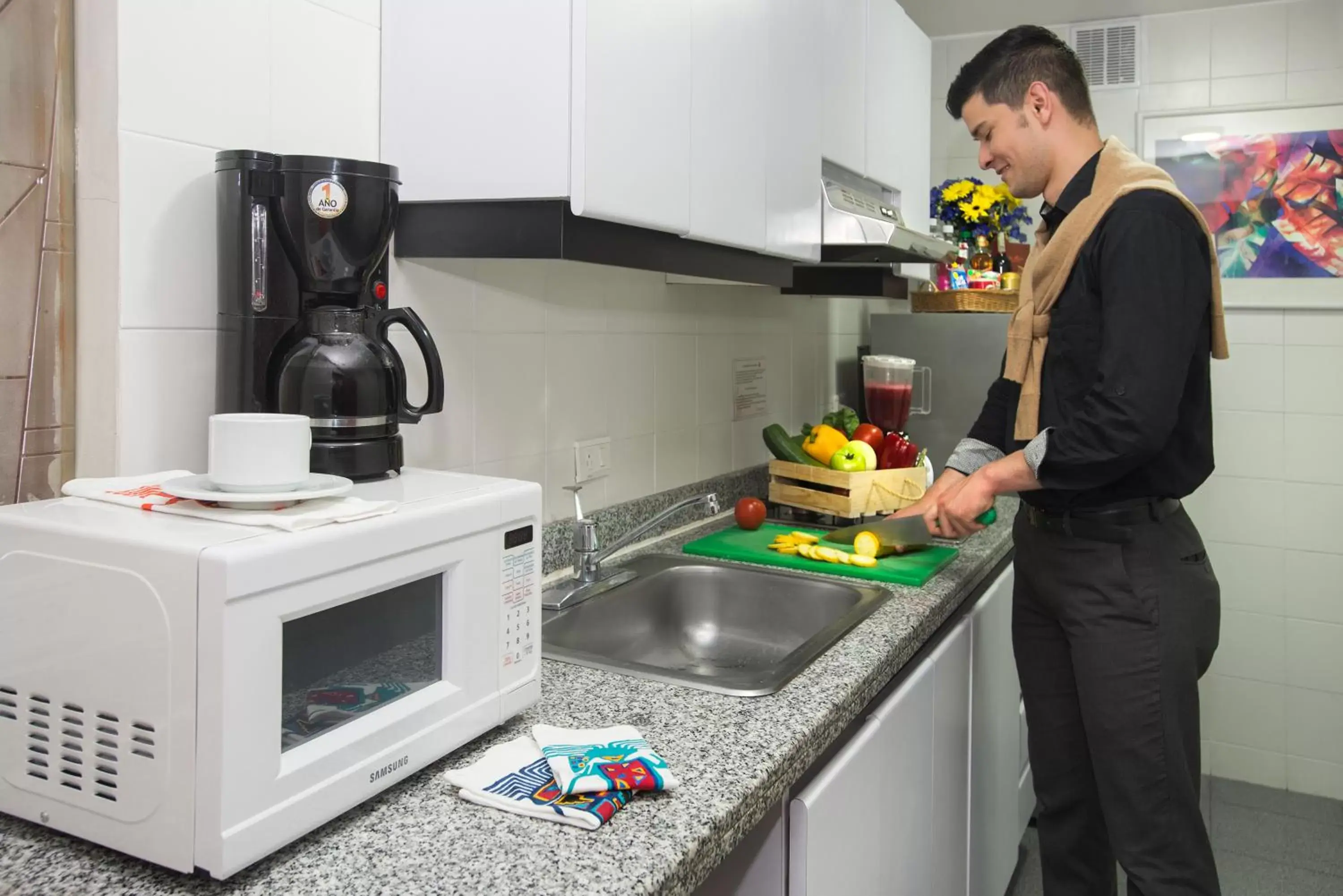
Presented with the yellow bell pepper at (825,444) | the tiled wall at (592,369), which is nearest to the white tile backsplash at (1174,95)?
the tiled wall at (592,369)

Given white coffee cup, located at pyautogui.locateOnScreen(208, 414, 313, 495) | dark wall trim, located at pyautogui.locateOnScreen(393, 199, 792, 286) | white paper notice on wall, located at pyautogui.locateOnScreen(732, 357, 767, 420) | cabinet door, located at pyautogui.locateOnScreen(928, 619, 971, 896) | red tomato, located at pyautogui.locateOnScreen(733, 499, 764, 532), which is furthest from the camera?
white paper notice on wall, located at pyautogui.locateOnScreen(732, 357, 767, 420)

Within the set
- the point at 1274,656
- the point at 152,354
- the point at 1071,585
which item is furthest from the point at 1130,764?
the point at 1274,656

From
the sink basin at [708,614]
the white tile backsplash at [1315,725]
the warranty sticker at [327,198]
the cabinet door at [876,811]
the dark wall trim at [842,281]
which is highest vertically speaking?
the dark wall trim at [842,281]

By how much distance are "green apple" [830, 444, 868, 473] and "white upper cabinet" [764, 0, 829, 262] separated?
50 centimetres

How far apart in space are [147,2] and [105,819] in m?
0.83

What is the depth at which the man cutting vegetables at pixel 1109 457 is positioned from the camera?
62.6 inches

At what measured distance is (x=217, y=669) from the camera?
735 millimetres

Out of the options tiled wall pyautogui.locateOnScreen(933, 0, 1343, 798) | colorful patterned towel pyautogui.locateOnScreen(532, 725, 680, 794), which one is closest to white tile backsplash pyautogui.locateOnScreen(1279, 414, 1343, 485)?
tiled wall pyautogui.locateOnScreen(933, 0, 1343, 798)

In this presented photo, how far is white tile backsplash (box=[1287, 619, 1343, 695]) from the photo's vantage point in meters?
3.17

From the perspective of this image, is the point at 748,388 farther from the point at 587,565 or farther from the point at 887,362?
the point at 587,565

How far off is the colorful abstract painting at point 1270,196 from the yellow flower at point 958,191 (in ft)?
2.14

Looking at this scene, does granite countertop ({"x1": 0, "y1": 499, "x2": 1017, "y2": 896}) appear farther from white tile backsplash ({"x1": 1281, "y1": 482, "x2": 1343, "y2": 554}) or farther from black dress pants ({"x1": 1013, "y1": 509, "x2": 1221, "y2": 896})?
white tile backsplash ({"x1": 1281, "y1": 482, "x2": 1343, "y2": 554})

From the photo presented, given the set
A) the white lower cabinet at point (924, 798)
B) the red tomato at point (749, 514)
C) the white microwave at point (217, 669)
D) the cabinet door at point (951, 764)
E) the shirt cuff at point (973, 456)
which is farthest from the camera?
the red tomato at point (749, 514)

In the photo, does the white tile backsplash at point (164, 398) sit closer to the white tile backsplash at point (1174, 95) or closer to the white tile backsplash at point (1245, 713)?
the white tile backsplash at point (1174, 95)
